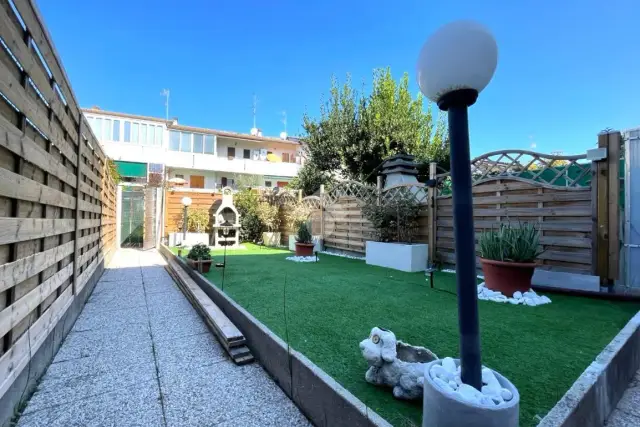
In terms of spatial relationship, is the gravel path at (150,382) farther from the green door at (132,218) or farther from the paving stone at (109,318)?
the green door at (132,218)

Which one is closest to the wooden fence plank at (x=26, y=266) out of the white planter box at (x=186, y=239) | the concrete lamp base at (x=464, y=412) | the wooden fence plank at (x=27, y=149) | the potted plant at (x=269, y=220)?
the wooden fence plank at (x=27, y=149)

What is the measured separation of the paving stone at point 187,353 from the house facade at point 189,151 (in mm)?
17244

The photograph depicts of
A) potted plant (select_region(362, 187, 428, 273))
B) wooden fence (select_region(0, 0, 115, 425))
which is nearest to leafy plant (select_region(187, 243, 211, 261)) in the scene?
wooden fence (select_region(0, 0, 115, 425))

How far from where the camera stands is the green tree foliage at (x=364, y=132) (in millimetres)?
13859

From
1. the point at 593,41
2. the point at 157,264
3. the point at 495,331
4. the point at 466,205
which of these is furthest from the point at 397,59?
the point at 466,205

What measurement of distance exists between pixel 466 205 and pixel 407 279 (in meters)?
4.60

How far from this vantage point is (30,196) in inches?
80.0

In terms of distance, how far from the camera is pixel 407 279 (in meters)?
5.71

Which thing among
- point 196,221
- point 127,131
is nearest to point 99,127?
point 127,131

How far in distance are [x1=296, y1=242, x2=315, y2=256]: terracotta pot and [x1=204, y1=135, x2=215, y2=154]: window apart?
20.3m

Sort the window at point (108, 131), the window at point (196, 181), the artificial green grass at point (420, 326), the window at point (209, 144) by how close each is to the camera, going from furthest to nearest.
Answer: the window at point (196, 181)
the window at point (209, 144)
the window at point (108, 131)
the artificial green grass at point (420, 326)

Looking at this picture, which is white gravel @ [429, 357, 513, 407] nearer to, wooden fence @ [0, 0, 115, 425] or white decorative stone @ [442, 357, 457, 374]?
white decorative stone @ [442, 357, 457, 374]

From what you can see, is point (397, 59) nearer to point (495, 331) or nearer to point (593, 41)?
point (593, 41)

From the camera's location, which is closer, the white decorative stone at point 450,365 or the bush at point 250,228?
the white decorative stone at point 450,365
